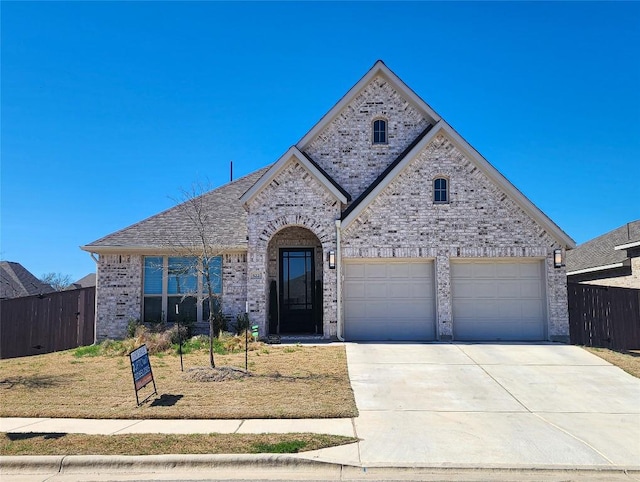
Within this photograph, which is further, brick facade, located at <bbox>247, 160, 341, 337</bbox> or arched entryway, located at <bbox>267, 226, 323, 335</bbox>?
arched entryway, located at <bbox>267, 226, 323, 335</bbox>

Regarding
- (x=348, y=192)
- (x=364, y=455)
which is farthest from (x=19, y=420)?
(x=348, y=192)

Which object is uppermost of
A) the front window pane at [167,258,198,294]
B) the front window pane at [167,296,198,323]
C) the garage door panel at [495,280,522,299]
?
the front window pane at [167,258,198,294]

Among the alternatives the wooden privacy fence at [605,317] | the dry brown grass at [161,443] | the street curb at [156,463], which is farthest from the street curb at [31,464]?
the wooden privacy fence at [605,317]

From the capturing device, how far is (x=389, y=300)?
54.9 ft

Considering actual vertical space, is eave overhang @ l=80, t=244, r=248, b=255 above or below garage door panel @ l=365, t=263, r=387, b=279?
above

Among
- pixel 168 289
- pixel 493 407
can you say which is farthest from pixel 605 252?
pixel 168 289

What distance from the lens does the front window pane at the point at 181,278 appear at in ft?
58.5

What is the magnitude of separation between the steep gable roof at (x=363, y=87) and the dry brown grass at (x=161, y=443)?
39.0 feet

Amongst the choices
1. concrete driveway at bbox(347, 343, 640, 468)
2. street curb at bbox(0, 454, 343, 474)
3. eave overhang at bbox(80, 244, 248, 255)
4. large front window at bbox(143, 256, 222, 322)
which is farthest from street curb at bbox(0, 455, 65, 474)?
large front window at bbox(143, 256, 222, 322)

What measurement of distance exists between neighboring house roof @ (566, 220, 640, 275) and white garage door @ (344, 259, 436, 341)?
8942 millimetres

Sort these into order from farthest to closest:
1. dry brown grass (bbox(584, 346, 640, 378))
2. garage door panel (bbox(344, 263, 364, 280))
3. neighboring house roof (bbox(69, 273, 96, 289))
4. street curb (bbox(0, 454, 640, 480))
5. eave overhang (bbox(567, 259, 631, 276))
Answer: neighboring house roof (bbox(69, 273, 96, 289))
eave overhang (bbox(567, 259, 631, 276))
garage door panel (bbox(344, 263, 364, 280))
dry brown grass (bbox(584, 346, 640, 378))
street curb (bbox(0, 454, 640, 480))

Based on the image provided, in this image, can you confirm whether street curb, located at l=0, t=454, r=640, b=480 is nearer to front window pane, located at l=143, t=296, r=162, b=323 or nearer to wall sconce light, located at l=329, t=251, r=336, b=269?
wall sconce light, located at l=329, t=251, r=336, b=269

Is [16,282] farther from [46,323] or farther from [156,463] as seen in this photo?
[156,463]

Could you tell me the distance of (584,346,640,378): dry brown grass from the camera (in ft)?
41.6
